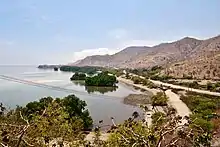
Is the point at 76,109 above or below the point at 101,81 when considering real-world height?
above

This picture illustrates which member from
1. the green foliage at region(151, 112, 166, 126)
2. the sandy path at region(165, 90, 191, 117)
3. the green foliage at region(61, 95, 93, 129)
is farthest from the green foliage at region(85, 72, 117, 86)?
the green foliage at region(151, 112, 166, 126)

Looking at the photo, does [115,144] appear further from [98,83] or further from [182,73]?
[182,73]

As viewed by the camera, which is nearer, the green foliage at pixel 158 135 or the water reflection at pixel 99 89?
the green foliage at pixel 158 135

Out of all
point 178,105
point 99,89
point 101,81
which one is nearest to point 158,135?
point 178,105

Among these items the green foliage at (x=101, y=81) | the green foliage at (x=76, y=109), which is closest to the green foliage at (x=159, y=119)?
the green foliage at (x=76, y=109)

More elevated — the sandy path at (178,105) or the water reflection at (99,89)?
the sandy path at (178,105)

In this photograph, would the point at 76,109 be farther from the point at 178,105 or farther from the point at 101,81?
the point at 101,81

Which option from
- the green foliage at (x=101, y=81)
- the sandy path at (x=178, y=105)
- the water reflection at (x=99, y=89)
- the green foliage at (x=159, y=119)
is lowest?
the water reflection at (x=99, y=89)

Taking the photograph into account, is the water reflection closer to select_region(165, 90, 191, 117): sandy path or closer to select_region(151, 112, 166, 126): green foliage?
select_region(165, 90, 191, 117): sandy path

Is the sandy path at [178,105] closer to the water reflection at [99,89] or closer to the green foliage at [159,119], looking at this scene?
the water reflection at [99,89]

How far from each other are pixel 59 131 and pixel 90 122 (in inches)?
895

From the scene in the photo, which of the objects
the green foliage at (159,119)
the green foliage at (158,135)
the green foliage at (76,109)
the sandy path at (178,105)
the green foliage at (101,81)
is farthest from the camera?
the green foliage at (101,81)

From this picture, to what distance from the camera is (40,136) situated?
7.50 meters

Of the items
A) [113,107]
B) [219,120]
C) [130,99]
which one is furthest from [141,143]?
[130,99]
